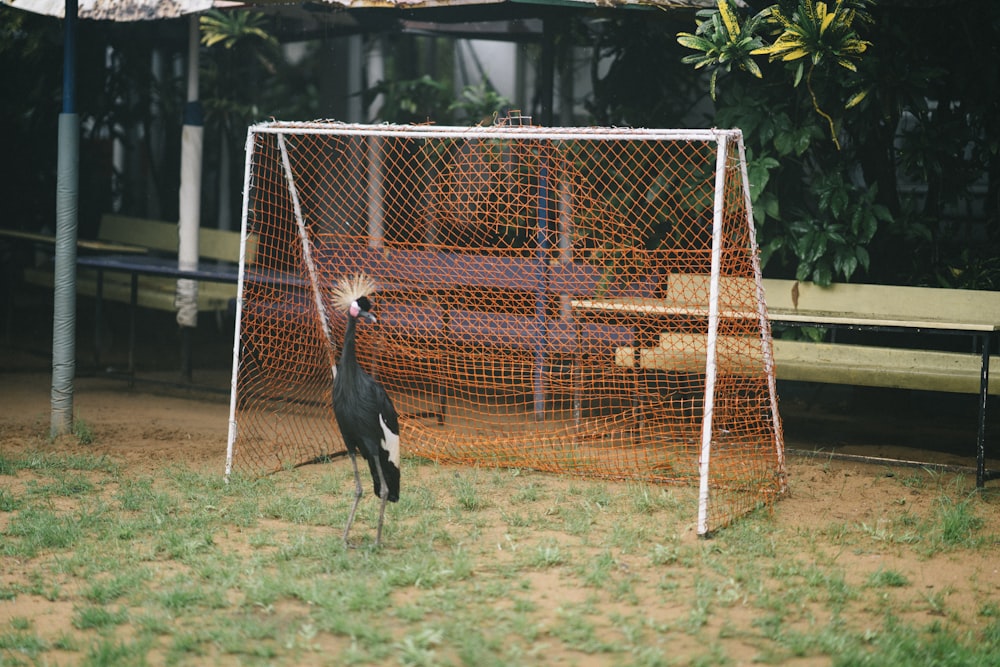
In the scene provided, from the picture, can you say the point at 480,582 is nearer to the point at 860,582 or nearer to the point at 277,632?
the point at 277,632

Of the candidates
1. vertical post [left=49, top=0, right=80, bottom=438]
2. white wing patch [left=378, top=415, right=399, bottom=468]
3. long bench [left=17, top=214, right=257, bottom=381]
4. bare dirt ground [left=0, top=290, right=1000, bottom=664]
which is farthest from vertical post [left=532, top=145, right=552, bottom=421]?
vertical post [left=49, top=0, right=80, bottom=438]

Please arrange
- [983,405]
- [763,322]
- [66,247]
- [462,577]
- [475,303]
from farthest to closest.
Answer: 1. [475,303]
2. [66,247]
3. [983,405]
4. [763,322]
5. [462,577]

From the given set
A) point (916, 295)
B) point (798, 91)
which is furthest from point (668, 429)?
point (798, 91)

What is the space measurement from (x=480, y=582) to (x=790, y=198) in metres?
4.65

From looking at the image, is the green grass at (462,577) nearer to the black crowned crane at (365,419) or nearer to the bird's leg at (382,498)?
the bird's leg at (382,498)

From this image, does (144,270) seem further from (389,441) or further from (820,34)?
(820,34)

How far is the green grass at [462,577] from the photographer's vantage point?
3.98 meters

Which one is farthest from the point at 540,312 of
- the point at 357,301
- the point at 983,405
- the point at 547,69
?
the point at 983,405

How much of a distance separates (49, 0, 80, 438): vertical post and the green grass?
0.78 meters

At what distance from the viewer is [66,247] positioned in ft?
23.0

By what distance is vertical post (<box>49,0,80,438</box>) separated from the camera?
6.95 metres

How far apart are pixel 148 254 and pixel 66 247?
164 inches

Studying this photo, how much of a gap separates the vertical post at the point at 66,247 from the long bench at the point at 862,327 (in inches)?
126

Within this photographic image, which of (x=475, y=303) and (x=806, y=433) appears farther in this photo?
(x=806, y=433)
